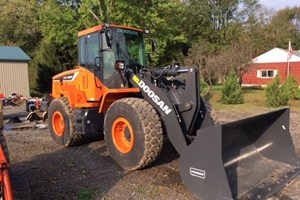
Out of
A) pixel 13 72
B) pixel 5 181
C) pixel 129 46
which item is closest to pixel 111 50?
pixel 129 46

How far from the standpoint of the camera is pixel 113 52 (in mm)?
6125

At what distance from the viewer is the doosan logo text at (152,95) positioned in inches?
196

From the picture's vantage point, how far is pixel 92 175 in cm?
516

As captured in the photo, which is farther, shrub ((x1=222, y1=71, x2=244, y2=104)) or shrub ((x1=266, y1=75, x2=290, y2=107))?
shrub ((x1=222, y1=71, x2=244, y2=104))

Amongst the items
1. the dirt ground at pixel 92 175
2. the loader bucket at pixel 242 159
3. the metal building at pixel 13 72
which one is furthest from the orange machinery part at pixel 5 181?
the metal building at pixel 13 72

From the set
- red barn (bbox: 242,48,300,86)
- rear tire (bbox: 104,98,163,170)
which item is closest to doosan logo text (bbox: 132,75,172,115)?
rear tire (bbox: 104,98,163,170)

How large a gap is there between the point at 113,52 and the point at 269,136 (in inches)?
125

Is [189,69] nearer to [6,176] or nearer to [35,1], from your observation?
[6,176]

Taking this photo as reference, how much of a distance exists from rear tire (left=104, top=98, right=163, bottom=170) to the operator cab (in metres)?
0.85

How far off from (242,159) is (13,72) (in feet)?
67.0

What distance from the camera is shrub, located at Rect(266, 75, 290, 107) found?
49.1ft

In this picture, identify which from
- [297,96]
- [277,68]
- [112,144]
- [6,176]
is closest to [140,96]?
[112,144]

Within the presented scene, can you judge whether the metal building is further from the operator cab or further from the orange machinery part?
the orange machinery part

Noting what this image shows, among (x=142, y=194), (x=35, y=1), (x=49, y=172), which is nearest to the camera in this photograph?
(x=142, y=194)
